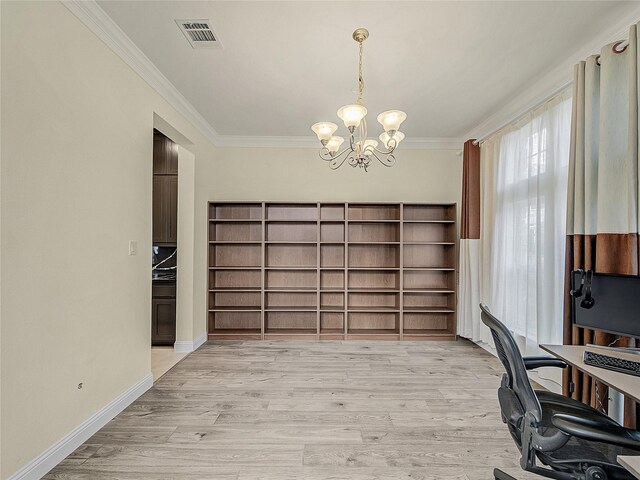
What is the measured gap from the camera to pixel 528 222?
3223 millimetres

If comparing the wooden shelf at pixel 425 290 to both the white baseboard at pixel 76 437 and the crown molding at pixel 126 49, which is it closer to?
the white baseboard at pixel 76 437

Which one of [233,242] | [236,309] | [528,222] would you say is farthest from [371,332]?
[528,222]

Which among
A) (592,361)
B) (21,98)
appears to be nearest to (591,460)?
(592,361)

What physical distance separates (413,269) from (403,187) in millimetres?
1222

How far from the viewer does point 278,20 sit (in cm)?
227

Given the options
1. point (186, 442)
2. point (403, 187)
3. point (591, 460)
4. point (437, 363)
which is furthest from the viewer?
point (403, 187)

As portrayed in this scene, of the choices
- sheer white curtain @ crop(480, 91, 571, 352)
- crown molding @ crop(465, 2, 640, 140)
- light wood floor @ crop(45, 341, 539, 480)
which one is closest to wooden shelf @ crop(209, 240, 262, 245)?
light wood floor @ crop(45, 341, 539, 480)

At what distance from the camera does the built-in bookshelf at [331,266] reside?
4715mm

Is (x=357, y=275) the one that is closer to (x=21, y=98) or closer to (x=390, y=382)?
(x=390, y=382)

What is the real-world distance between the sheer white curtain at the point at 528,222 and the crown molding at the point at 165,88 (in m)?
1.05

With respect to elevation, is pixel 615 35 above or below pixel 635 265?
above

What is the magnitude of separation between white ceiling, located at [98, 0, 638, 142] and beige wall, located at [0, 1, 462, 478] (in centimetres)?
50

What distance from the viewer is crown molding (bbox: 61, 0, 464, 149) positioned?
2.17 meters

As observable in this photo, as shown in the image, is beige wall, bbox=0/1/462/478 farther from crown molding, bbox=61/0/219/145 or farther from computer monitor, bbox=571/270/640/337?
computer monitor, bbox=571/270/640/337
